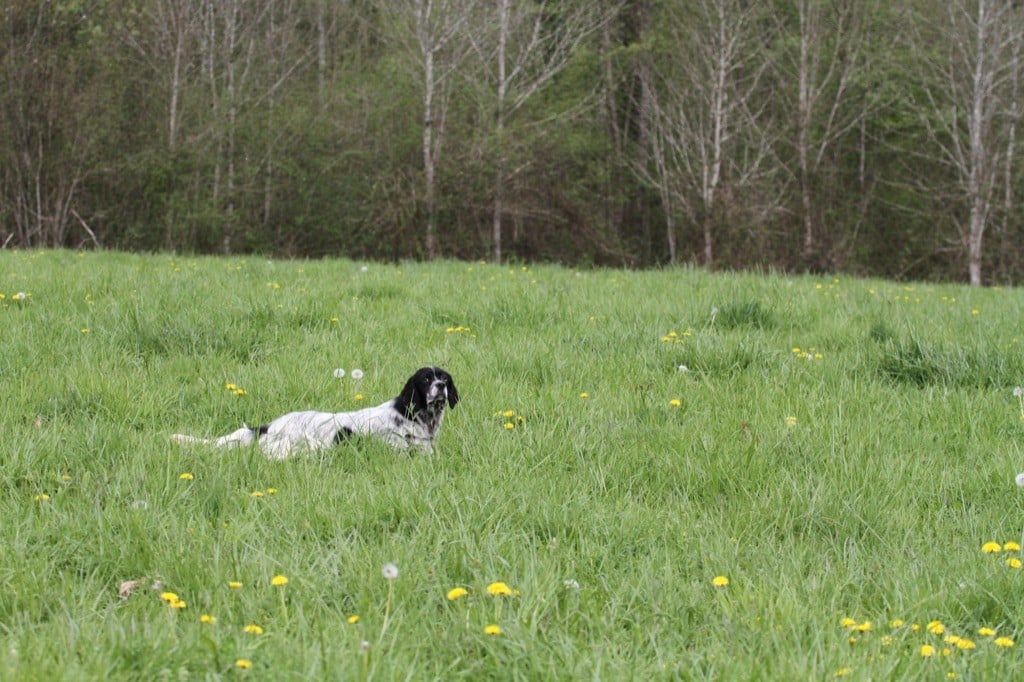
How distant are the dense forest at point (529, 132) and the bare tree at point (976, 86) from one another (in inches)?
2.9

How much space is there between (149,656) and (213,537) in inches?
31.1

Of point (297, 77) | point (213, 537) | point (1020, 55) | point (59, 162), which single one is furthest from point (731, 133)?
point (213, 537)

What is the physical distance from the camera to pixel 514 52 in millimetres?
19359

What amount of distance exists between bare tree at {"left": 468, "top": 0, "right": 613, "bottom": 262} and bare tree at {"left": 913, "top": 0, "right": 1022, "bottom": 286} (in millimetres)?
7082

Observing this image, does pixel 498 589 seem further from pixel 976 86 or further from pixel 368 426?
pixel 976 86

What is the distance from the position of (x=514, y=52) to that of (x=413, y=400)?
16358mm

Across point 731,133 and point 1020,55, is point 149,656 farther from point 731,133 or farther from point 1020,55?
point 1020,55

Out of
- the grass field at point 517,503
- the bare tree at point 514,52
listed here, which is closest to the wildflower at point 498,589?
the grass field at point 517,503

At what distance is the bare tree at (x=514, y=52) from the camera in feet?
60.2

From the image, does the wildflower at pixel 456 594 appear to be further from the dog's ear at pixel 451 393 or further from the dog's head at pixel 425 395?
the dog's ear at pixel 451 393

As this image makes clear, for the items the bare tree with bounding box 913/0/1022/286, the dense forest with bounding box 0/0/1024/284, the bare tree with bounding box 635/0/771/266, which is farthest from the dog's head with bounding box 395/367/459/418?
the bare tree with bounding box 913/0/1022/286

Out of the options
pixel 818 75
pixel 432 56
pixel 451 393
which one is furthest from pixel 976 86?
pixel 451 393

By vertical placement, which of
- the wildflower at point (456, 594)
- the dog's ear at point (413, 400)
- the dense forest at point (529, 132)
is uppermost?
the dense forest at point (529, 132)

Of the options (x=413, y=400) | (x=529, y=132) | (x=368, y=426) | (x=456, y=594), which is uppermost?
(x=529, y=132)
